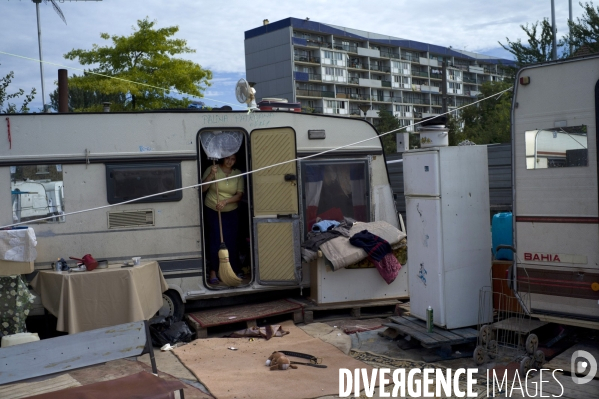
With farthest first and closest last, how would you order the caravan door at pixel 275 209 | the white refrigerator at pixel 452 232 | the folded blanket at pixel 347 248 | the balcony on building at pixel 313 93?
the balcony on building at pixel 313 93 < the caravan door at pixel 275 209 < the folded blanket at pixel 347 248 < the white refrigerator at pixel 452 232

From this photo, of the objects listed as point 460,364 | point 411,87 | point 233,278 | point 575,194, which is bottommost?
point 460,364

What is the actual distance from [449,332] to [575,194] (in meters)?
1.90

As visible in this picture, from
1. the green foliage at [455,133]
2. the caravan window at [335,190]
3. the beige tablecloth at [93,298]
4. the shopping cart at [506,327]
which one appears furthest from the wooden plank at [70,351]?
the green foliage at [455,133]

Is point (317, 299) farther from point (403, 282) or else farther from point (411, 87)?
point (411, 87)

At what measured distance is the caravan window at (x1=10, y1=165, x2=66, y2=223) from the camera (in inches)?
295

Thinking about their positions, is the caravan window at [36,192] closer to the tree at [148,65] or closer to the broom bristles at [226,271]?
the broom bristles at [226,271]

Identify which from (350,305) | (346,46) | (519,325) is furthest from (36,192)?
(346,46)

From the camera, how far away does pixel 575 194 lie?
593 centimetres

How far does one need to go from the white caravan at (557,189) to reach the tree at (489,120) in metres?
17.5

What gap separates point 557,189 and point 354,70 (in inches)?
2633

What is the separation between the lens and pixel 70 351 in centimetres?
495

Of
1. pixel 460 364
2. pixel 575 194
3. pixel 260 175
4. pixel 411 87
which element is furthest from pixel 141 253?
pixel 411 87

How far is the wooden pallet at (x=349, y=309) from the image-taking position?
8.13 m

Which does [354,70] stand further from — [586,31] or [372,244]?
[372,244]
